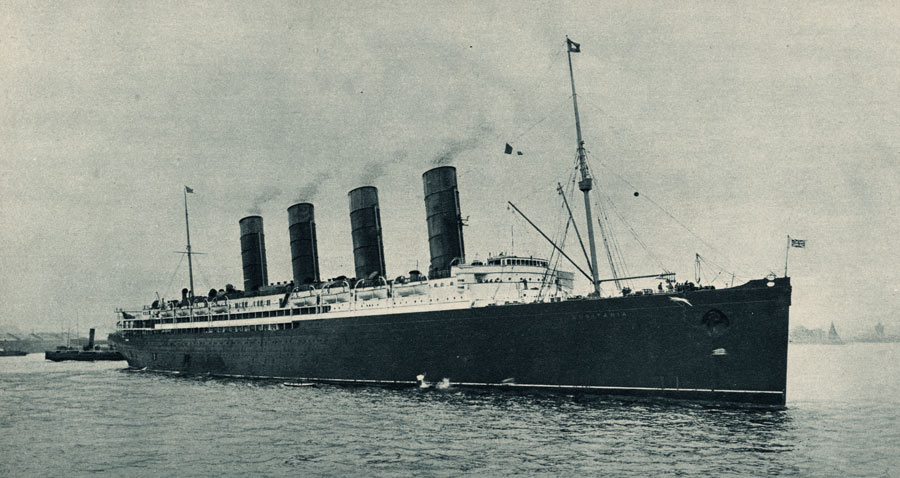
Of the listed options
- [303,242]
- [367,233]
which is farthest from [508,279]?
[303,242]

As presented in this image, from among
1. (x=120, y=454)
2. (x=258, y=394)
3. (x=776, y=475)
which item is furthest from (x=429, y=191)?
(x=776, y=475)

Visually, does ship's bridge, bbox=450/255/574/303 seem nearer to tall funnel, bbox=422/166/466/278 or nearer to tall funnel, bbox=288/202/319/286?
tall funnel, bbox=422/166/466/278

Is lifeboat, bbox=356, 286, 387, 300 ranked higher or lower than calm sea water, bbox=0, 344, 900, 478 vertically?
higher

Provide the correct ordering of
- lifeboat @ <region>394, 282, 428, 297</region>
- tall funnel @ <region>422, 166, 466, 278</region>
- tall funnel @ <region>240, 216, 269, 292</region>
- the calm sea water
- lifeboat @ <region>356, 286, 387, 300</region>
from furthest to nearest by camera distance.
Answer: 1. tall funnel @ <region>240, 216, 269, 292</region>
2. lifeboat @ <region>356, 286, 387, 300</region>
3. tall funnel @ <region>422, 166, 466, 278</region>
4. lifeboat @ <region>394, 282, 428, 297</region>
5. the calm sea water

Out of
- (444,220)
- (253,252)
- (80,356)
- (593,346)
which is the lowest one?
(80,356)

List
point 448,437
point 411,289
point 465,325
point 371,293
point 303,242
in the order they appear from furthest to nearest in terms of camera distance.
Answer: point 303,242 < point 371,293 < point 411,289 < point 465,325 < point 448,437

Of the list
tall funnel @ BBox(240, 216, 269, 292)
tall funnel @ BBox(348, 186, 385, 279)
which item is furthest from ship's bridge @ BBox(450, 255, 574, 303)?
tall funnel @ BBox(240, 216, 269, 292)

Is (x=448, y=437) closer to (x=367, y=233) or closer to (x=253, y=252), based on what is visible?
(x=367, y=233)

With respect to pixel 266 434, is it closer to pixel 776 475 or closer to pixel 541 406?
pixel 541 406
